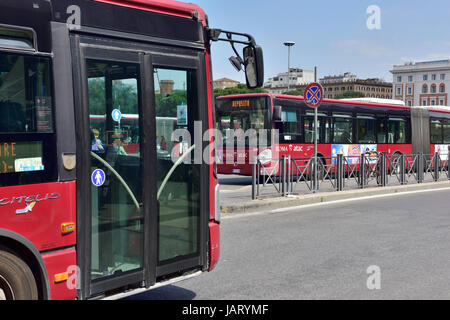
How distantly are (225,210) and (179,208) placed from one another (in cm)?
667

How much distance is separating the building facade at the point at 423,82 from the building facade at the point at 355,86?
14.4m

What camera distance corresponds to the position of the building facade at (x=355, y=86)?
166 meters

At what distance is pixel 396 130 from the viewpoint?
78.2 ft

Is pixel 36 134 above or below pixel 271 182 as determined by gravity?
above

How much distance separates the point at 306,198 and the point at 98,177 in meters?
9.77

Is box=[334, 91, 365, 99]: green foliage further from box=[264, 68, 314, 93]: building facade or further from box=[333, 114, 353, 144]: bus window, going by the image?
box=[333, 114, 353, 144]: bus window

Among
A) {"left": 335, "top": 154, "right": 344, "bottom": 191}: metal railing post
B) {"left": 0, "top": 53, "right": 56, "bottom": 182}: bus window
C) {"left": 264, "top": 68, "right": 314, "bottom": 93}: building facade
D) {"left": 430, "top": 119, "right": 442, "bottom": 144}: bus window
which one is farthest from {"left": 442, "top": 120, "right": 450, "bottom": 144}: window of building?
{"left": 264, "top": 68, "right": 314, "bottom": 93}: building facade

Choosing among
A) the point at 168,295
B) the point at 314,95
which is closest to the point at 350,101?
the point at 314,95

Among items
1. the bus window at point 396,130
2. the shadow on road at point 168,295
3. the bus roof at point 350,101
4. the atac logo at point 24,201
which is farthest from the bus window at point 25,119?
the bus window at point 396,130

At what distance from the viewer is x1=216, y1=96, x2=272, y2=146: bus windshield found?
59.8 ft

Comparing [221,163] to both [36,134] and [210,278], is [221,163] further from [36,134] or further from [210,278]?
[36,134]

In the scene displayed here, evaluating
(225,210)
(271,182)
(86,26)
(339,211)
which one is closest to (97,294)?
(86,26)

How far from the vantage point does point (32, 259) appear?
3.98 metres

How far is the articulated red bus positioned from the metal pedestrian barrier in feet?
1.80
